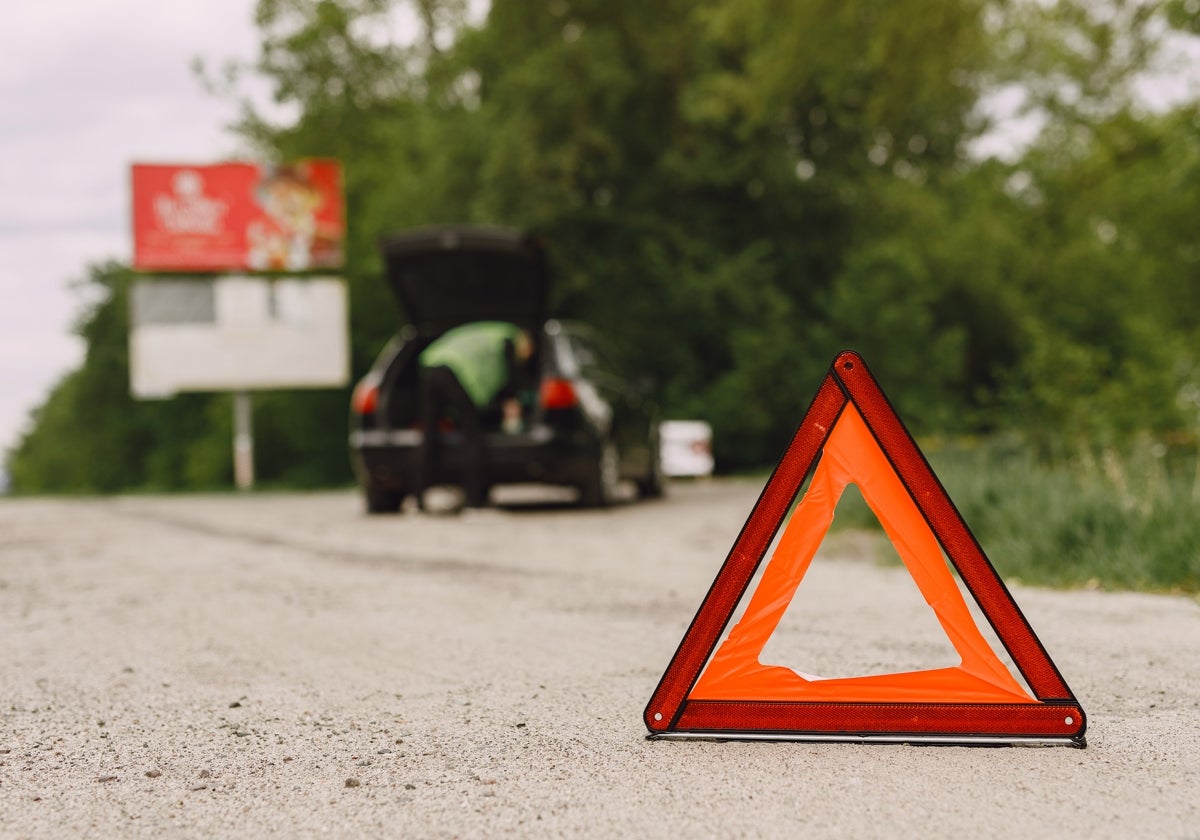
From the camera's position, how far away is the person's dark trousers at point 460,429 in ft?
34.8

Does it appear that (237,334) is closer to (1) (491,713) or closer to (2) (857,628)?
(2) (857,628)

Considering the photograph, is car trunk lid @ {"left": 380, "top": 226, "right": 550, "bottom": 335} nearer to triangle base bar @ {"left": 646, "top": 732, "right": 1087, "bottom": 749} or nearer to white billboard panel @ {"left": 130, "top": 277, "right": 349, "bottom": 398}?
triangle base bar @ {"left": 646, "top": 732, "right": 1087, "bottom": 749}

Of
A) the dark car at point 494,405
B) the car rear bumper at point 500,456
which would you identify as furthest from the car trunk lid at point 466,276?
the car rear bumper at point 500,456

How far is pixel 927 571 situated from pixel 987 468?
6972 mm

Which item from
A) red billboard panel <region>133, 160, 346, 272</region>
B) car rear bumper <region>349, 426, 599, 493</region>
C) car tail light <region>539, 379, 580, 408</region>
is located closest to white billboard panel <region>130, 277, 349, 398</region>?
red billboard panel <region>133, 160, 346, 272</region>

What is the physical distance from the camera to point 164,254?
25422 millimetres

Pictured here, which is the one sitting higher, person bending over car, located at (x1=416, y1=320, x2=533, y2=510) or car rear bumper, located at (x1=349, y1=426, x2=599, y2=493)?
person bending over car, located at (x1=416, y1=320, x2=533, y2=510)

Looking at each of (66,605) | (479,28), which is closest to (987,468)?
(66,605)

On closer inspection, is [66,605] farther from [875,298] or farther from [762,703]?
[875,298]

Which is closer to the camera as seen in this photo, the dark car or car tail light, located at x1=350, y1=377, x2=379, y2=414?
the dark car

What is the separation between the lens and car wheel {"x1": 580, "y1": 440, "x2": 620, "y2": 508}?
11.3m

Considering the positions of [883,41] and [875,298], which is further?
[875,298]

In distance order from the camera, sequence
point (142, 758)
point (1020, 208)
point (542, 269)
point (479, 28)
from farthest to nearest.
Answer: point (1020, 208) → point (479, 28) → point (542, 269) → point (142, 758)

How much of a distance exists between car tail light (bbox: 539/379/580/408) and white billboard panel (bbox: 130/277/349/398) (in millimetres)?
16311
